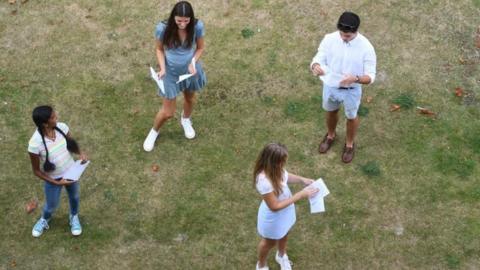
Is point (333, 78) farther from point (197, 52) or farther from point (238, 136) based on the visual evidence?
point (238, 136)

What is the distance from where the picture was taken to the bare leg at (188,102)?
7.70 metres

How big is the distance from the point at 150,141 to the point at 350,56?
267cm

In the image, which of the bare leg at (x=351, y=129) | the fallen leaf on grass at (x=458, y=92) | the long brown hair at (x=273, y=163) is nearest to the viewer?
the long brown hair at (x=273, y=163)

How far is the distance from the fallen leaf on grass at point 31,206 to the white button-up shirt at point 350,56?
135 inches

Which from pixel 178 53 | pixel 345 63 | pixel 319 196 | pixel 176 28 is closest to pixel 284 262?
pixel 319 196

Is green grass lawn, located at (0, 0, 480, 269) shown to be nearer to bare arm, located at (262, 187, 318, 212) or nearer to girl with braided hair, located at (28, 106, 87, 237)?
girl with braided hair, located at (28, 106, 87, 237)

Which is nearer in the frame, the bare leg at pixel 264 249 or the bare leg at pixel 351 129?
the bare leg at pixel 264 249

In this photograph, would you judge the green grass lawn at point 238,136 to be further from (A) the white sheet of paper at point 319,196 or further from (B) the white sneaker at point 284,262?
(A) the white sheet of paper at point 319,196

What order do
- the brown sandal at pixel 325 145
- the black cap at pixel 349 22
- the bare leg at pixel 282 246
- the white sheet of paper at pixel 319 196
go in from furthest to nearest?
1. the brown sandal at pixel 325 145
2. the black cap at pixel 349 22
3. the bare leg at pixel 282 246
4. the white sheet of paper at pixel 319 196

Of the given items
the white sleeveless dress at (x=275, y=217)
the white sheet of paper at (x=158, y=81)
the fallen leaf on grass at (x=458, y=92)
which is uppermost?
A: the white sheet of paper at (x=158, y=81)

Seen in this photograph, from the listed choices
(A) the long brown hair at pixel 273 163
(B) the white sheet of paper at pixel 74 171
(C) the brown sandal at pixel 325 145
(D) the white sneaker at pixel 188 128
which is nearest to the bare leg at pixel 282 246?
(A) the long brown hair at pixel 273 163

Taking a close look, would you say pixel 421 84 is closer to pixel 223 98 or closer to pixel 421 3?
pixel 421 3

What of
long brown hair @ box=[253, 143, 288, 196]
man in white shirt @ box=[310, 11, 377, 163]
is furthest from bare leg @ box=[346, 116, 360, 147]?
long brown hair @ box=[253, 143, 288, 196]

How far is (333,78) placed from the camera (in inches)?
269
